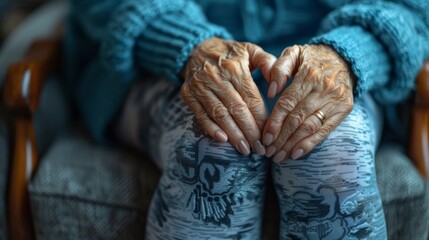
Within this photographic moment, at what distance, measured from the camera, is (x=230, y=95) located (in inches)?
29.5

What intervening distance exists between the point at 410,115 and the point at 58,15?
82 centimetres

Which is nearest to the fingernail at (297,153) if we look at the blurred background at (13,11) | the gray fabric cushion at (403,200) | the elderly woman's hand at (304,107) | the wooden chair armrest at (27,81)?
the elderly woman's hand at (304,107)

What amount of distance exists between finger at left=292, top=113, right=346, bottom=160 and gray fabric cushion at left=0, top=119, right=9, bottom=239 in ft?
1.89

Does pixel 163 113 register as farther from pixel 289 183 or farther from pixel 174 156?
pixel 289 183

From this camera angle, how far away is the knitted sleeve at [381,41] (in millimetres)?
802

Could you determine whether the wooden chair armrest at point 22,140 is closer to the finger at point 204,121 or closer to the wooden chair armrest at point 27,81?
the wooden chair armrest at point 27,81

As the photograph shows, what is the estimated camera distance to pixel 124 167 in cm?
98

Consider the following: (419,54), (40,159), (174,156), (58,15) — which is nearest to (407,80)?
(419,54)

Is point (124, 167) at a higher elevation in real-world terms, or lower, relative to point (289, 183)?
lower

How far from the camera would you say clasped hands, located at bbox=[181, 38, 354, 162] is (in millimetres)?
728

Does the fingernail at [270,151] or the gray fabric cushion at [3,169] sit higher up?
the fingernail at [270,151]

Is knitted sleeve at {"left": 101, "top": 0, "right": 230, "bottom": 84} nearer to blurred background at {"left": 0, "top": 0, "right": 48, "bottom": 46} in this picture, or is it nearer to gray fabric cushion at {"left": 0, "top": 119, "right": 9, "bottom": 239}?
gray fabric cushion at {"left": 0, "top": 119, "right": 9, "bottom": 239}

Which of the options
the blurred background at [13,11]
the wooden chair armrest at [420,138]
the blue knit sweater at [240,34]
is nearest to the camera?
the blue knit sweater at [240,34]

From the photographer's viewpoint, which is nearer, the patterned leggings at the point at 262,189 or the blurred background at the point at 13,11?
the patterned leggings at the point at 262,189
